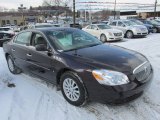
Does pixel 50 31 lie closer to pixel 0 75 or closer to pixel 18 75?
pixel 18 75

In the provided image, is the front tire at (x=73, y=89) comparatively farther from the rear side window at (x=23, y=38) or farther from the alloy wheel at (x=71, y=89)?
the rear side window at (x=23, y=38)

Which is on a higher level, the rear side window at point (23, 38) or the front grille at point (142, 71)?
the rear side window at point (23, 38)

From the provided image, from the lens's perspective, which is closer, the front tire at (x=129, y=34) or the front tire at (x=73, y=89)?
the front tire at (x=73, y=89)

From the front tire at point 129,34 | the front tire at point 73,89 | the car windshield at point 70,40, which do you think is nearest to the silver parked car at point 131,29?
the front tire at point 129,34

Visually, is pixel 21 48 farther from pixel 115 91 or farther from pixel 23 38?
pixel 115 91

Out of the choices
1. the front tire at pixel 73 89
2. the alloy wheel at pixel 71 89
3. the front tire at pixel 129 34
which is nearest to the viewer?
the front tire at pixel 73 89

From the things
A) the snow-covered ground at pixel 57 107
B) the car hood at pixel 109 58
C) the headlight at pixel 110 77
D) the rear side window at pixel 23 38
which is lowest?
the snow-covered ground at pixel 57 107

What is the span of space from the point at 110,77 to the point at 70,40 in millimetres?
1676

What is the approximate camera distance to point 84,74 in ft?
11.7

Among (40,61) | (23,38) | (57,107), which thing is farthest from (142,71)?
(23,38)

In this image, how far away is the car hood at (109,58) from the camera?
3517 millimetres

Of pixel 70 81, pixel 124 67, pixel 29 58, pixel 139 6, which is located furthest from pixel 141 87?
pixel 139 6

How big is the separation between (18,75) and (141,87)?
12.6 ft

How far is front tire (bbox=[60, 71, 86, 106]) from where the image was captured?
12.2 feet
